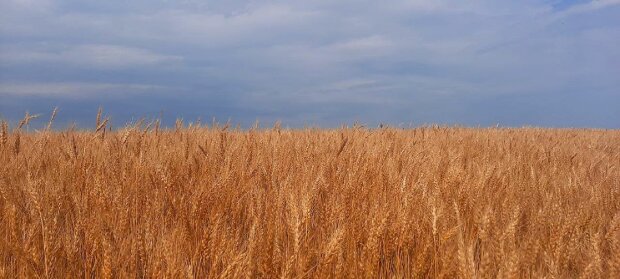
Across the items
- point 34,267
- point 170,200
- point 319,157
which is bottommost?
point 34,267

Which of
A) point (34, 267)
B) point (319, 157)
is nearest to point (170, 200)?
point (34, 267)

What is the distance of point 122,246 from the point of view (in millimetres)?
1568

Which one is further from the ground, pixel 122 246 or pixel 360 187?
pixel 360 187

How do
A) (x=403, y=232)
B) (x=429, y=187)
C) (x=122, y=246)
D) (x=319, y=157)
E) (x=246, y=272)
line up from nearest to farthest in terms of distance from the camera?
(x=246, y=272), (x=122, y=246), (x=403, y=232), (x=429, y=187), (x=319, y=157)

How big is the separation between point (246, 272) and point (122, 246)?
501 millimetres

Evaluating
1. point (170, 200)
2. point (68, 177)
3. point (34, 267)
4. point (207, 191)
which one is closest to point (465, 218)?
point (207, 191)

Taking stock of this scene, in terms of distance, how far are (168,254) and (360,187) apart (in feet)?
4.56

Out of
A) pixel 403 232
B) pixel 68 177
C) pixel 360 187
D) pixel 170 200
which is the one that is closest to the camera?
pixel 403 232

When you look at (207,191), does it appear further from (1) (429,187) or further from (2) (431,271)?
(1) (429,187)

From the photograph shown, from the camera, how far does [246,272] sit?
51.5 inches

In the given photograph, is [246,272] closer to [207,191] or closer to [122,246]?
[122,246]

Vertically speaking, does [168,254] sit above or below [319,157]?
below

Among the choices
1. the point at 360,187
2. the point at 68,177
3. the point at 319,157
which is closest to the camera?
the point at 360,187

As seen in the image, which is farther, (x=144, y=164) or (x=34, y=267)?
(x=144, y=164)
